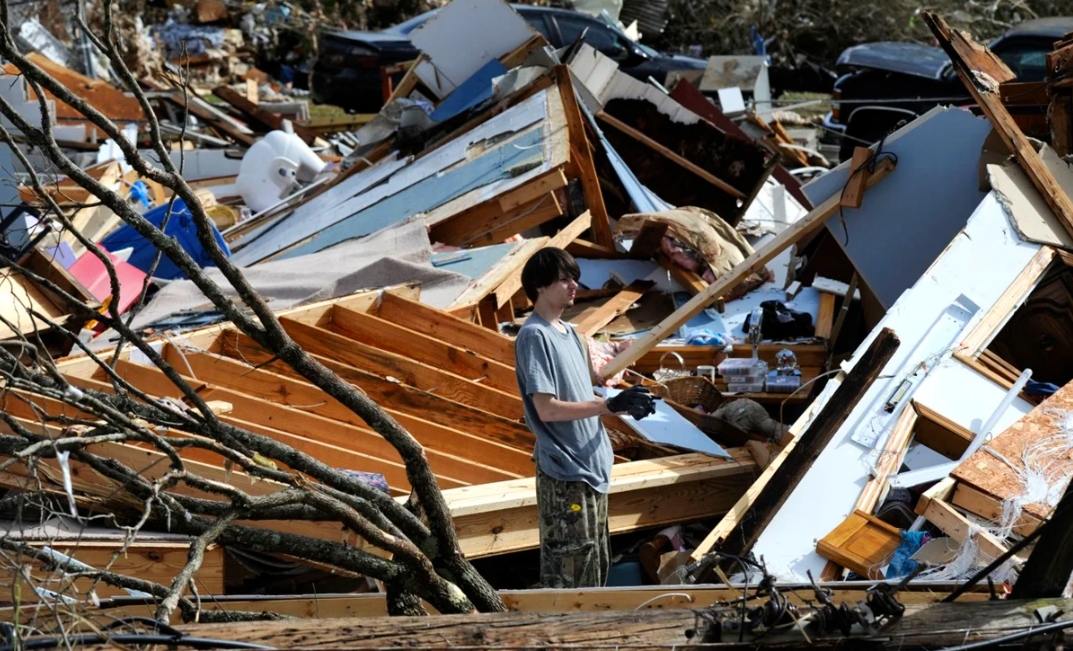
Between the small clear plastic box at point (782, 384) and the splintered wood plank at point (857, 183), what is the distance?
1.34m

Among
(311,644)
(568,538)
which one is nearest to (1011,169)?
(568,538)

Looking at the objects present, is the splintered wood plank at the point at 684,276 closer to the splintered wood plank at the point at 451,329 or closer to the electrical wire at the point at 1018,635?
the splintered wood plank at the point at 451,329

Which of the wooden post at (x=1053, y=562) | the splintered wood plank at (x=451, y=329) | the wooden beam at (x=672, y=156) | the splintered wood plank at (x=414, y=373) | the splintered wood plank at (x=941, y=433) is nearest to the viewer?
the wooden post at (x=1053, y=562)

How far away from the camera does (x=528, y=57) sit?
414 inches

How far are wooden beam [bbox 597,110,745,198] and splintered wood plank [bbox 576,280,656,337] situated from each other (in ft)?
6.71

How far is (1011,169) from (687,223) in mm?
2392

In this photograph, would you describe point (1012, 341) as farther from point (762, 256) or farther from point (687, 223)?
point (687, 223)

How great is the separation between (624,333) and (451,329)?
1.71 meters

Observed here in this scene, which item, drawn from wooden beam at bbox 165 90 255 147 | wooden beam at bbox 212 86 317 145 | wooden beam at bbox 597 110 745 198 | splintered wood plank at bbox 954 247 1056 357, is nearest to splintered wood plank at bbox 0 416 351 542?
splintered wood plank at bbox 954 247 1056 357

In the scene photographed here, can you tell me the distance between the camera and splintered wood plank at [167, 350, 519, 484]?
5.76m

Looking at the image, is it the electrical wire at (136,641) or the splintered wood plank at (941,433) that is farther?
the splintered wood plank at (941,433)

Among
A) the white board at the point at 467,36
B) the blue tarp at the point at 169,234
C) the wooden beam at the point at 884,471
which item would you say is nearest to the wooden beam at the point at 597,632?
the wooden beam at the point at 884,471

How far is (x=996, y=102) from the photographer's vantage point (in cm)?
713

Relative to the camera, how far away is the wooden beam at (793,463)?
509cm
